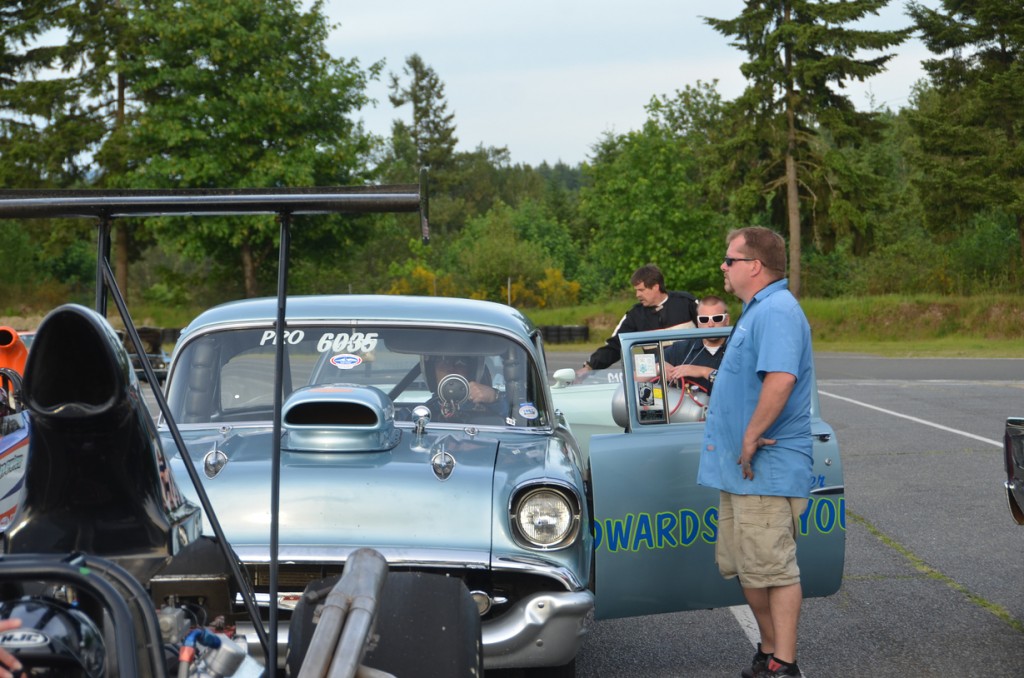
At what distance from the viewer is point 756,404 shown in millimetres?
4957

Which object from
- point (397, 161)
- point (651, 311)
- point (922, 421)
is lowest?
point (922, 421)

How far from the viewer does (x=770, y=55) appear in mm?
49938

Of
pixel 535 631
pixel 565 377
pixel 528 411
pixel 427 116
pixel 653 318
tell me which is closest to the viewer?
pixel 535 631

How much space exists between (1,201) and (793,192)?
50.7m

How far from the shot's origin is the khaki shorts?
4.92 metres

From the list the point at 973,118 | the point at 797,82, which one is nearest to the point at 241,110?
the point at 797,82

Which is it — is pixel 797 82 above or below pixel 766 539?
above

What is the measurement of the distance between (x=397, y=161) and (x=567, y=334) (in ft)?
35.2

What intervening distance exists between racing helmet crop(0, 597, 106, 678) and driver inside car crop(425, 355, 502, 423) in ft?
12.1

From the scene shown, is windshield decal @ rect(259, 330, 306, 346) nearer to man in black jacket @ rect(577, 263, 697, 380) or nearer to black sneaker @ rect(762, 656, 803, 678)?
black sneaker @ rect(762, 656, 803, 678)

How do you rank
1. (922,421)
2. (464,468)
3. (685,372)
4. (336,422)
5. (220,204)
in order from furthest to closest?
1. (922,421)
2. (685,372)
3. (336,422)
4. (464,468)
5. (220,204)

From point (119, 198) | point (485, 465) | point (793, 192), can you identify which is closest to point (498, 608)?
point (485, 465)

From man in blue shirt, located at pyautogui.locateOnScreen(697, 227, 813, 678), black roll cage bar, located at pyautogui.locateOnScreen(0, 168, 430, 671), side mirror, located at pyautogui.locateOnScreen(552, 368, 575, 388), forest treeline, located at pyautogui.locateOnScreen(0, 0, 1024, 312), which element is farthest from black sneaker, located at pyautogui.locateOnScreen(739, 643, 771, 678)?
forest treeline, located at pyautogui.locateOnScreen(0, 0, 1024, 312)

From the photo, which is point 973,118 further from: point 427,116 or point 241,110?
point 427,116
